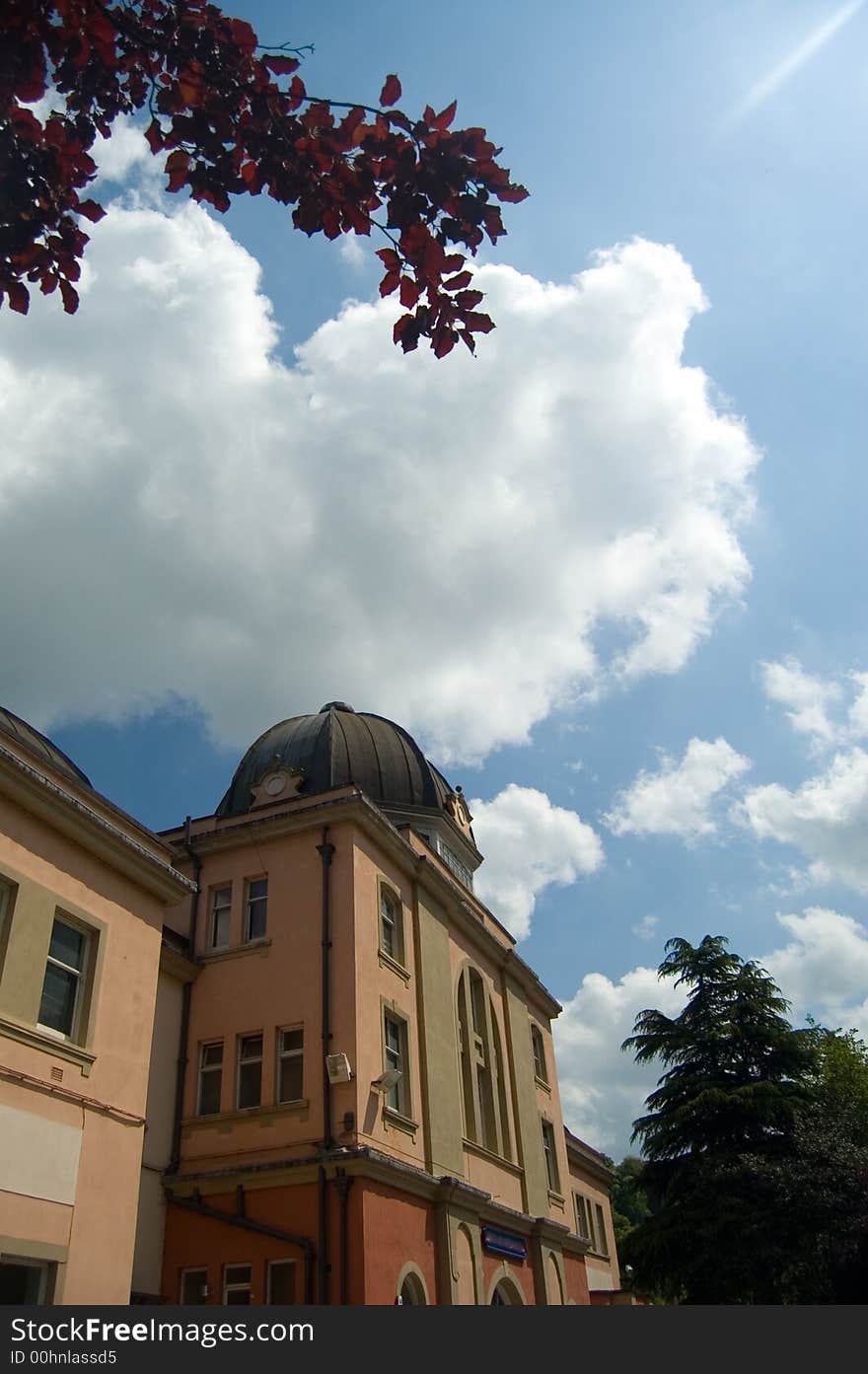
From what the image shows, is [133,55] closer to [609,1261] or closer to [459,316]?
[459,316]

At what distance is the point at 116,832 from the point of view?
1401 cm

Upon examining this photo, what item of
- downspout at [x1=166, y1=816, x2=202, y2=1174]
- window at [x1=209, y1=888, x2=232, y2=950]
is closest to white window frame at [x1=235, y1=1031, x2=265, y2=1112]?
downspout at [x1=166, y1=816, x2=202, y2=1174]

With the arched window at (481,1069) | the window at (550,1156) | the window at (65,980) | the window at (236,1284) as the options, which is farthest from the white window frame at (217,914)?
the window at (550,1156)

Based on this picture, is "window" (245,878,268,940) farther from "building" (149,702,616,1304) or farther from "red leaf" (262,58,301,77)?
"red leaf" (262,58,301,77)

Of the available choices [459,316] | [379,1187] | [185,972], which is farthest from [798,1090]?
[459,316]

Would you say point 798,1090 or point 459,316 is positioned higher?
point 798,1090

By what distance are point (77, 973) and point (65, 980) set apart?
219 millimetres

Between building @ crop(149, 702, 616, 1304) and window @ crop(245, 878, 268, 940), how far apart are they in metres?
0.05

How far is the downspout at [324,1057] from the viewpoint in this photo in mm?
17094

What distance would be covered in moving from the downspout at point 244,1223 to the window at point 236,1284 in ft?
2.33

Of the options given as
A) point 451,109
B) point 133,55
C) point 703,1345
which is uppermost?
point 133,55

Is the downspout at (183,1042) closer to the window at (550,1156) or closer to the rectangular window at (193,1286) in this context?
the rectangular window at (193,1286)

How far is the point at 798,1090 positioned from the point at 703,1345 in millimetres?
25084

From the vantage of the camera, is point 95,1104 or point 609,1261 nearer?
point 95,1104
